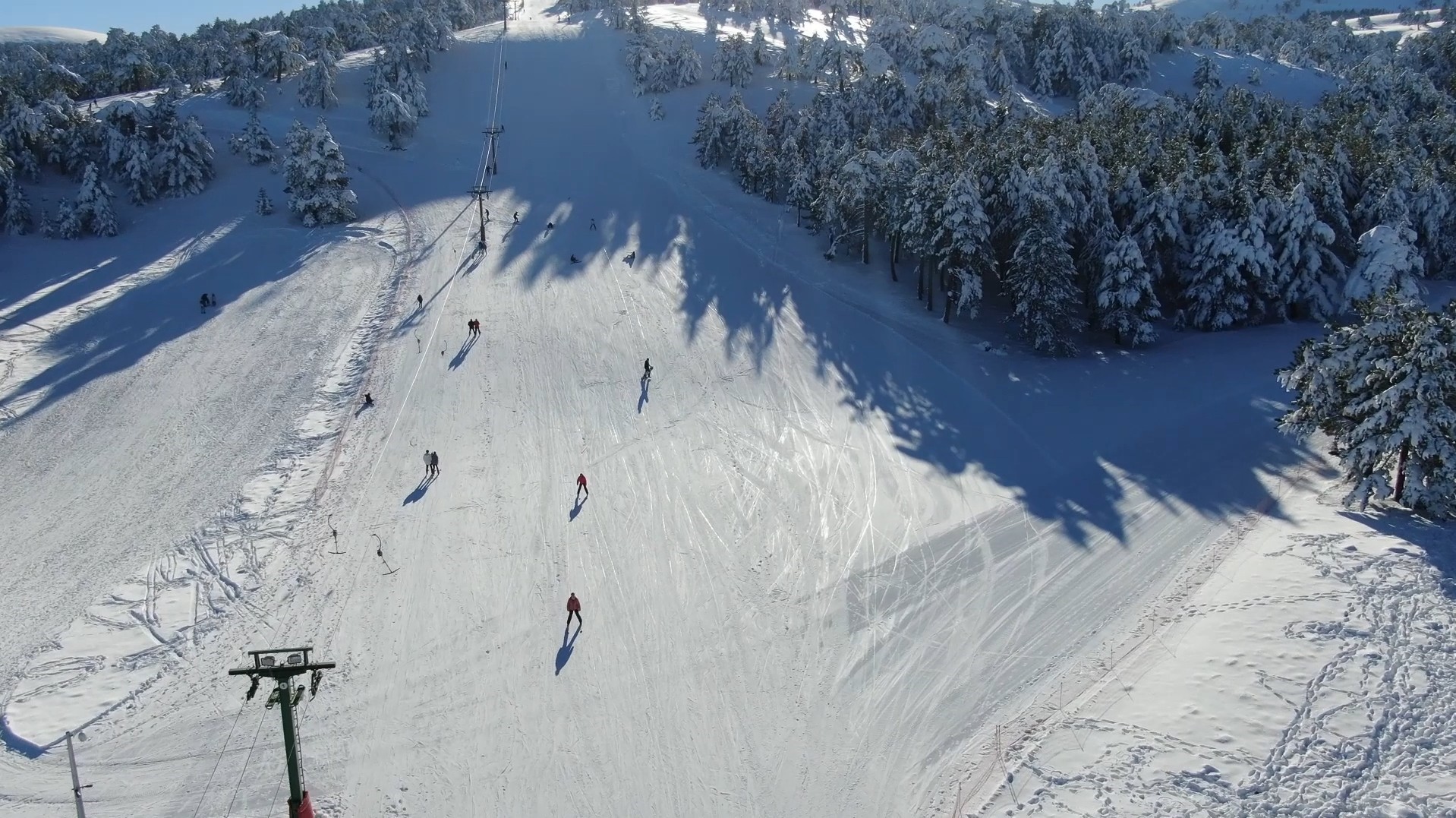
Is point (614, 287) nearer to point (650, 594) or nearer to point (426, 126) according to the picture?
point (650, 594)

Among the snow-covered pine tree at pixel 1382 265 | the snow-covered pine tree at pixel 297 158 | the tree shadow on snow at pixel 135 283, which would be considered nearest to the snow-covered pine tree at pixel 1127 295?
the snow-covered pine tree at pixel 1382 265

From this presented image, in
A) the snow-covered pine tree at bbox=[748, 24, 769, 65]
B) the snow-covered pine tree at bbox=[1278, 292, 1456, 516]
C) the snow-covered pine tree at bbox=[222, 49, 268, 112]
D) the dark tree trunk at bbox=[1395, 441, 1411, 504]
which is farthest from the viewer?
the snow-covered pine tree at bbox=[748, 24, 769, 65]

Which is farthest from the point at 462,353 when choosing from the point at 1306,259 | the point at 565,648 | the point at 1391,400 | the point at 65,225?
the point at 1306,259

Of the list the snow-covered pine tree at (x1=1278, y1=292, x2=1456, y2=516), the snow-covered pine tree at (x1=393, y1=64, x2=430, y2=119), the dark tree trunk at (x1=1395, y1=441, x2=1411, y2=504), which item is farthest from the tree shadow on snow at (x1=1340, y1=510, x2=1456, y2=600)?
the snow-covered pine tree at (x1=393, y1=64, x2=430, y2=119)

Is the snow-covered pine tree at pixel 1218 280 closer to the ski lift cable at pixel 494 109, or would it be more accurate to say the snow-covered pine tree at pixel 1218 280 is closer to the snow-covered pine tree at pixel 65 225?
the ski lift cable at pixel 494 109

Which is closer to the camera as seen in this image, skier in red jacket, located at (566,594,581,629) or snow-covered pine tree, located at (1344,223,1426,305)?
skier in red jacket, located at (566,594,581,629)

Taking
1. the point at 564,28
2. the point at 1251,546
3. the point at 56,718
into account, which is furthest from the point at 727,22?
the point at 56,718

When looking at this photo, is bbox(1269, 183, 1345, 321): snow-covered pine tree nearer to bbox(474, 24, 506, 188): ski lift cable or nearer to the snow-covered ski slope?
the snow-covered ski slope

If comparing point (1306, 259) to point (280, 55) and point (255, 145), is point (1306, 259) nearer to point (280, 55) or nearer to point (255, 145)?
point (255, 145)
